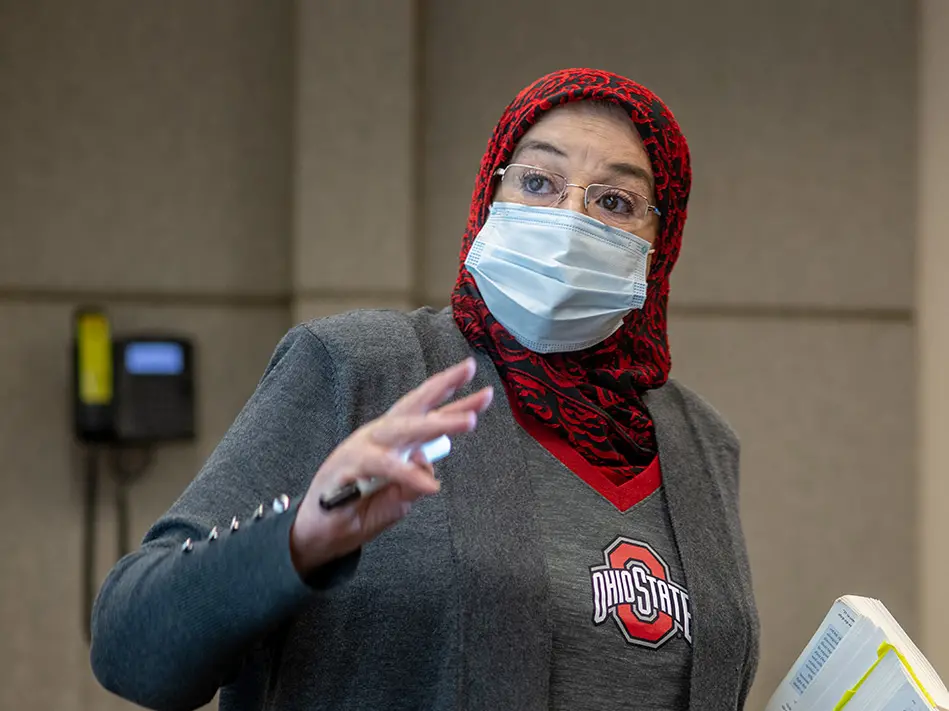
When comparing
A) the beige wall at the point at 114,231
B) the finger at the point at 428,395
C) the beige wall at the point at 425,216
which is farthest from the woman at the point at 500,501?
the beige wall at the point at 114,231

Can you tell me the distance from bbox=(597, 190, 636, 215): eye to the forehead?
0.14 ft

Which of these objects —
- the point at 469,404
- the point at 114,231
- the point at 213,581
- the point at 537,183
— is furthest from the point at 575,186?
the point at 114,231

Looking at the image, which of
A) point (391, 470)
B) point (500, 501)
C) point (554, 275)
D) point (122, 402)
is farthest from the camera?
point (122, 402)

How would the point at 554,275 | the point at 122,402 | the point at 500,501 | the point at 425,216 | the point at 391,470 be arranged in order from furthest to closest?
the point at 425,216 → the point at 122,402 → the point at 554,275 → the point at 500,501 → the point at 391,470

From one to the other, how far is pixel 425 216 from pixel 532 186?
159 centimetres

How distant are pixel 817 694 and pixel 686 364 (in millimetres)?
1793

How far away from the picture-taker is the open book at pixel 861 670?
109cm

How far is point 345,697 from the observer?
1.04m

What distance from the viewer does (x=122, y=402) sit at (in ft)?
8.52

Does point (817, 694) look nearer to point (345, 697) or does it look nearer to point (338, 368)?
point (345, 697)

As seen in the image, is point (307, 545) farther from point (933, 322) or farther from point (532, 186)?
point (933, 322)

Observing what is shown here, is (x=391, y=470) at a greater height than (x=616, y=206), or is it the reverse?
(x=616, y=206)

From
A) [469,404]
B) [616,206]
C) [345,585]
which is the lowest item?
[345,585]

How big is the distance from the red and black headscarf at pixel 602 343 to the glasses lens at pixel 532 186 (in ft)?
0.10
